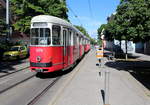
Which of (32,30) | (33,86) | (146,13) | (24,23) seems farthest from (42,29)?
(24,23)

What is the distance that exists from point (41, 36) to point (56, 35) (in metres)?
0.85

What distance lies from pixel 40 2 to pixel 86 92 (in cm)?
2732

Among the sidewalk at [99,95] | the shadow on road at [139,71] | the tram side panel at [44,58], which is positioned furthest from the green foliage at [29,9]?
the sidewalk at [99,95]

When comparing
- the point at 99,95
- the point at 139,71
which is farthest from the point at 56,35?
the point at 139,71

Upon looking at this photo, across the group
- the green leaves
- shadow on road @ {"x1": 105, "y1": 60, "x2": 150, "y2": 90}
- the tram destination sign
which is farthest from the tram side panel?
the green leaves

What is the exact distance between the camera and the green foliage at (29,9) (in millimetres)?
32875

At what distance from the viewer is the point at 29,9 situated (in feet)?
110

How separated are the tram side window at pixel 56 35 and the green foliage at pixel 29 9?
2167 cm

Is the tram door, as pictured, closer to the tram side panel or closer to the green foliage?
the tram side panel

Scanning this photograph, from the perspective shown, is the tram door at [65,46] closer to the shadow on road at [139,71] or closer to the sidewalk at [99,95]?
the sidewalk at [99,95]

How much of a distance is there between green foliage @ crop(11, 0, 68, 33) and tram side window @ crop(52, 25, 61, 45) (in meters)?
21.7

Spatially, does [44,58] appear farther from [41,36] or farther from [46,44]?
[41,36]

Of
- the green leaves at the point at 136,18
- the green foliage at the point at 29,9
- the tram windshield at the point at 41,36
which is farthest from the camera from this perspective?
the green foliage at the point at 29,9

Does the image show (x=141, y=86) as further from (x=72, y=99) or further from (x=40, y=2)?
(x=40, y=2)
